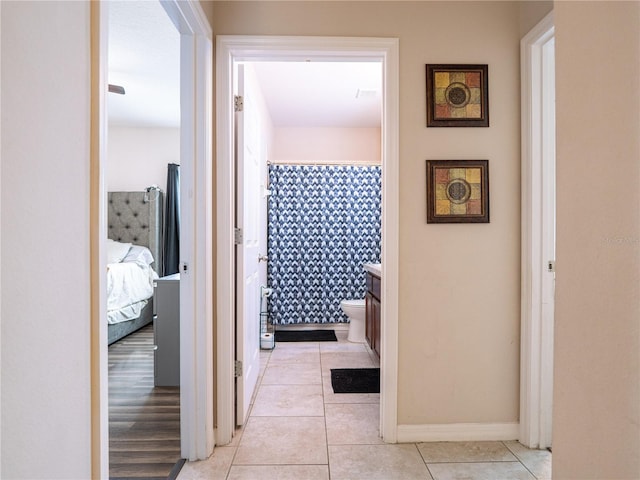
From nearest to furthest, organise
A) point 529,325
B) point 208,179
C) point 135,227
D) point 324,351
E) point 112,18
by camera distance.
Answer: point 208,179 < point 529,325 < point 112,18 < point 324,351 < point 135,227

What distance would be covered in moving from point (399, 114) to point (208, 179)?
1.03 meters

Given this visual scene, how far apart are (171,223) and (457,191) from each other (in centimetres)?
389

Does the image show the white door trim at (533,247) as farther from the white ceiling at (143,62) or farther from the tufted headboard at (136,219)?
the tufted headboard at (136,219)

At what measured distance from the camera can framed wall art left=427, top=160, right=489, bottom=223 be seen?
1896 millimetres

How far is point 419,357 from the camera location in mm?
1919

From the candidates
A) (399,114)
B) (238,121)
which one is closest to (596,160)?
(399,114)

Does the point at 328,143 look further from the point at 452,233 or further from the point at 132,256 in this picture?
the point at 452,233

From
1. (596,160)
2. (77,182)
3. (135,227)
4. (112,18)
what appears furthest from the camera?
(135,227)

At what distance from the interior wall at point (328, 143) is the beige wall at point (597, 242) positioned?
401 centimetres

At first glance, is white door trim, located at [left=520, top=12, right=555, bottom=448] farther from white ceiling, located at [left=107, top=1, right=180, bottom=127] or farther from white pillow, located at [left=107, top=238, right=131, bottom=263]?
white pillow, located at [left=107, top=238, right=131, bottom=263]

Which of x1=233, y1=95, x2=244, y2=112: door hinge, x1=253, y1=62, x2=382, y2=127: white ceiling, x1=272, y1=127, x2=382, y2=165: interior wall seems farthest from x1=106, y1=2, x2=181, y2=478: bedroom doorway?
x1=272, y1=127, x2=382, y2=165: interior wall

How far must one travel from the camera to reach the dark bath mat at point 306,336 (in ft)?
12.2

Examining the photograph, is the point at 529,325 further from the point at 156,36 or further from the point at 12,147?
the point at 156,36

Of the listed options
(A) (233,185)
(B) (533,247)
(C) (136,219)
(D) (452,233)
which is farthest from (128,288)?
(B) (533,247)
